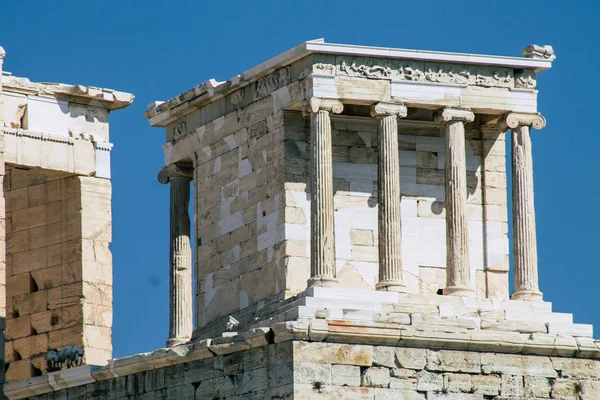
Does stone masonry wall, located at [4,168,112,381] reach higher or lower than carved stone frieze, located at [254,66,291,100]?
lower

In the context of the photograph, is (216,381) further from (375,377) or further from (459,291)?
(459,291)

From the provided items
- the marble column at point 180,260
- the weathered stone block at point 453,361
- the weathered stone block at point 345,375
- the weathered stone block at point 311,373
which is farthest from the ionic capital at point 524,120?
the marble column at point 180,260

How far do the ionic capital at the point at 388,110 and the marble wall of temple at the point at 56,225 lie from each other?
7090 mm

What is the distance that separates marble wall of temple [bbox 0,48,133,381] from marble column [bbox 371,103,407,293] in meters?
7.22

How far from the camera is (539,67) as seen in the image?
4822 centimetres

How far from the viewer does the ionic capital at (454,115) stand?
47469mm

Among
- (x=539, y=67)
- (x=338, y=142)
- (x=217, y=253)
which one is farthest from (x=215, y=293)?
(x=539, y=67)

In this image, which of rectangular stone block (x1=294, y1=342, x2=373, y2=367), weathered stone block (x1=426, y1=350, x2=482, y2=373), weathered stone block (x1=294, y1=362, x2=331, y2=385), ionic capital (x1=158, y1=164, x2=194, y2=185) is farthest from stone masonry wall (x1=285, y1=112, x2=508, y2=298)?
ionic capital (x1=158, y1=164, x2=194, y2=185)

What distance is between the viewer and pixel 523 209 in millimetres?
47500

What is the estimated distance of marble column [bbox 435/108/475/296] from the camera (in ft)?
154

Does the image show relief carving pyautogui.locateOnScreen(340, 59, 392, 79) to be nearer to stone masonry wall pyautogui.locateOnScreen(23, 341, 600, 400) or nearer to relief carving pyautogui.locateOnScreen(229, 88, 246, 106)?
relief carving pyautogui.locateOnScreen(229, 88, 246, 106)

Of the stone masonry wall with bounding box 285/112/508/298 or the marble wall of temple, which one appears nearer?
the stone masonry wall with bounding box 285/112/508/298

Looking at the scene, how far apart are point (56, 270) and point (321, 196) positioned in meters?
7.82

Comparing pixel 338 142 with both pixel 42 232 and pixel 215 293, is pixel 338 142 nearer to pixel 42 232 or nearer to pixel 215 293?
pixel 215 293
